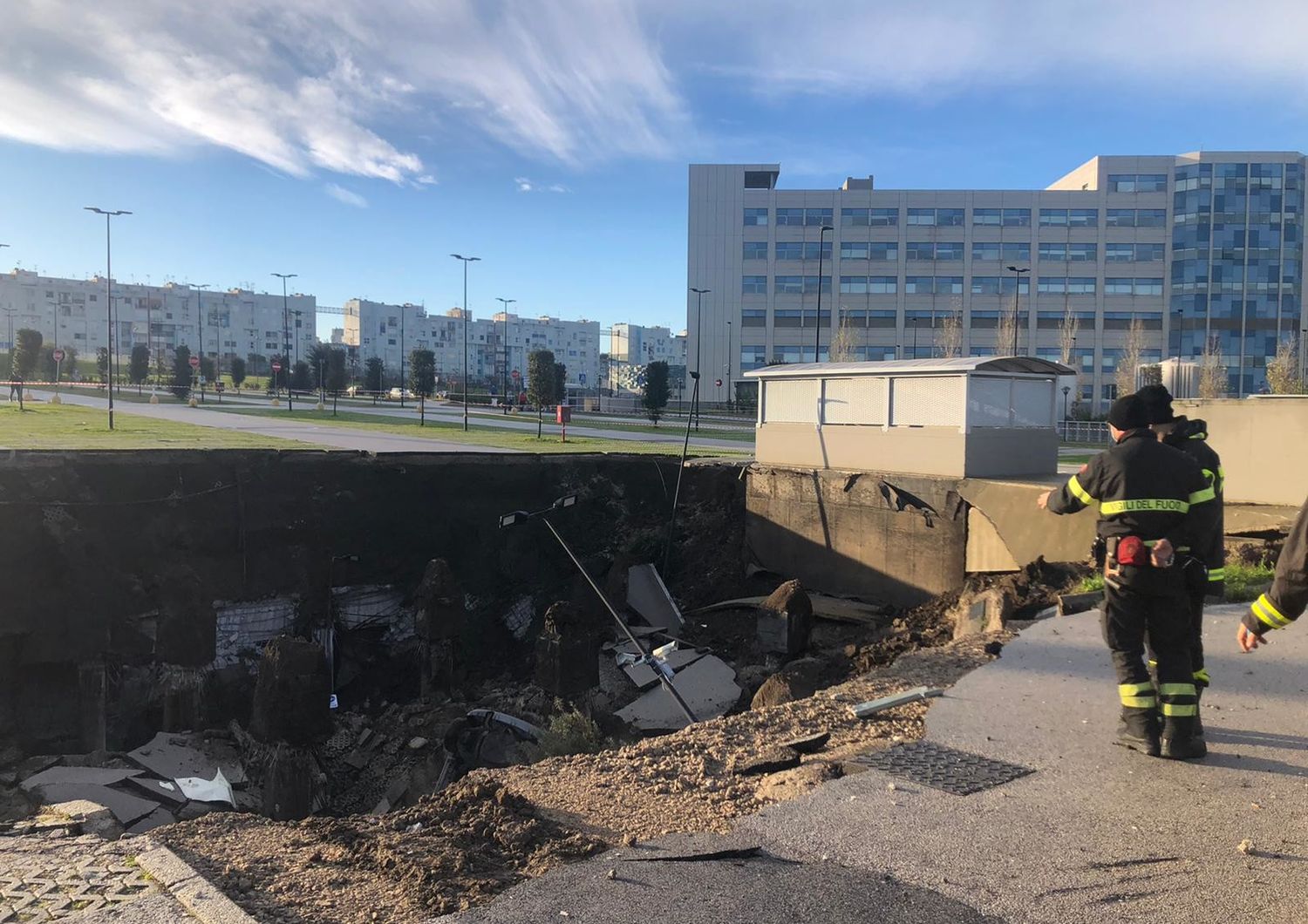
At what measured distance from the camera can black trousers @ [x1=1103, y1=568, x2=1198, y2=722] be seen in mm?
4453

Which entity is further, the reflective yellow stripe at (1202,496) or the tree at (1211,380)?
the tree at (1211,380)

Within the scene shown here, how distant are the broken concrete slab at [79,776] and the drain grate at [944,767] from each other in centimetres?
777

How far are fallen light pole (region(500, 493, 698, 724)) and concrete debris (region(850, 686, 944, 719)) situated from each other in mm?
4257

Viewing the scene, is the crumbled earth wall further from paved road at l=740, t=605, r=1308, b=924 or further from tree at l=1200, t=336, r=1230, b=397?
tree at l=1200, t=336, r=1230, b=397

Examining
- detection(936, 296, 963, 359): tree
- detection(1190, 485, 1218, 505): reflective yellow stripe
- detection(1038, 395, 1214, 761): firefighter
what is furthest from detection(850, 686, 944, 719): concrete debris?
detection(936, 296, 963, 359): tree

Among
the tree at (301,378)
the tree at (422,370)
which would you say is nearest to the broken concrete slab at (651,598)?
the tree at (422,370)

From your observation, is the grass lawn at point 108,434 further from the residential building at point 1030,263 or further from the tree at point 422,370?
the residential building at point 1030,263

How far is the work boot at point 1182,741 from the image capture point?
4473mm

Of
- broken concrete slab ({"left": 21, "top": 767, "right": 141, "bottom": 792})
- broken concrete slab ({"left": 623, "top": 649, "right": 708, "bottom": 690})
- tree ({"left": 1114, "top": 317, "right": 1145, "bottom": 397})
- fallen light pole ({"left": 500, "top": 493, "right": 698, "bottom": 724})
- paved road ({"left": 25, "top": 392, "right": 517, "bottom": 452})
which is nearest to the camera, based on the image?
broken concrete slab ({"left": 21, "top": 767, "right": 141, "bottom": 792})

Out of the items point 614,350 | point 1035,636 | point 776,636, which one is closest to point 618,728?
point 776,636

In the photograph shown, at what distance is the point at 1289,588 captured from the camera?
3.47 meters

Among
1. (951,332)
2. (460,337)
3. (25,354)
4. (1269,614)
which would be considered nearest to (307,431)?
(1269,614)

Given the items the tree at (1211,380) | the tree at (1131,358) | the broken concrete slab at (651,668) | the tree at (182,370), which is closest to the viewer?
the broken concrete slab at (651,668)

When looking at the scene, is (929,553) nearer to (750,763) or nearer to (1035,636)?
(1035,636)
